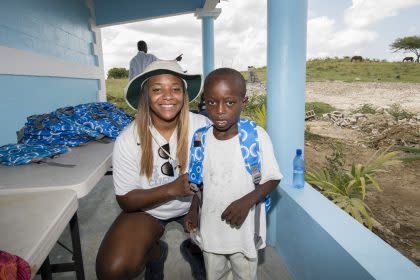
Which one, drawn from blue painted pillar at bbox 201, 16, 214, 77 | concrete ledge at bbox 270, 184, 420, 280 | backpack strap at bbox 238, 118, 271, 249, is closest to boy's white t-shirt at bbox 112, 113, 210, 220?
backpack strap at bbox 238, 118, 271, 249

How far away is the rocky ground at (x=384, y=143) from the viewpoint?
128 inches

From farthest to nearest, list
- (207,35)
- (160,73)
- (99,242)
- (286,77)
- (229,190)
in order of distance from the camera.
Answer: (207,35)
(99,242)
(286,77)
(160,73)
(229,190)

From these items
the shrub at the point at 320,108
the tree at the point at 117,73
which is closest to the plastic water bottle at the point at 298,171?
the shrub at the point at 320,108

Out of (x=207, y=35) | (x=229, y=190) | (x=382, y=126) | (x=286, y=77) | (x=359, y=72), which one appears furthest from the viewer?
(x=359, y=72)

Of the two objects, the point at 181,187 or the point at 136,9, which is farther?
the point at 136,9

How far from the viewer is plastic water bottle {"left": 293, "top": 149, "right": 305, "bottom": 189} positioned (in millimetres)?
2400

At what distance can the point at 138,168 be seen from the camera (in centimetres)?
198

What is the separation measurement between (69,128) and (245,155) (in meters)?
1.93

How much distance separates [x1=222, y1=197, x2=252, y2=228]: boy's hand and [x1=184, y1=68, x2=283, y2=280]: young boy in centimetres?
1

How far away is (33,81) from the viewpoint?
12.5ft

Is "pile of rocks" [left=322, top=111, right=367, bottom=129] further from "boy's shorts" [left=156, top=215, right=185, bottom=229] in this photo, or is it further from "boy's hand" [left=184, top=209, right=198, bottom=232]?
"boy's hand" [left=184, top=209, right=198, bottom=232]

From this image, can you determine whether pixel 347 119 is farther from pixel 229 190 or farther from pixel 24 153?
pixel 24 153

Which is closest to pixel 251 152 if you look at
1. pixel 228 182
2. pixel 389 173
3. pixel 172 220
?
pixel 228 182

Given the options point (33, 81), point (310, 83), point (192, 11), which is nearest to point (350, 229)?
point (33, 81)
